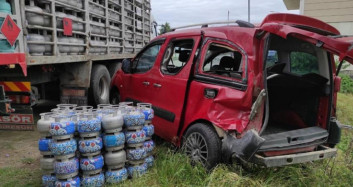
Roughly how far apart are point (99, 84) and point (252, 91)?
196 inches

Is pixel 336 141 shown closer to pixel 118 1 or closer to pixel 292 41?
pixel 292 41

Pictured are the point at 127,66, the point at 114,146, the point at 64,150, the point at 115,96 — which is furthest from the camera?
the point at 115,96

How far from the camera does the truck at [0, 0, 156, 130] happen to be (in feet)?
12.7

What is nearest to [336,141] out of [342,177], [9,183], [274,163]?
[342,177]

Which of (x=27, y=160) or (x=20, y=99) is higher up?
(x=20, y=99)

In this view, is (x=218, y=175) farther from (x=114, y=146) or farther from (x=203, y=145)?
(x=114, y=146)

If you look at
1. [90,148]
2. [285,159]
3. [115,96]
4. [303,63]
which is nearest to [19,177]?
[90,148]

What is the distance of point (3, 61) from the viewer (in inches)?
142

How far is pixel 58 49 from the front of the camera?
4930 millimetres

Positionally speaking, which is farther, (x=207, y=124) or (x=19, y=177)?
(x=19, y=177)

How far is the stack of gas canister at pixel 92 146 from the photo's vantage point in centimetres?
302

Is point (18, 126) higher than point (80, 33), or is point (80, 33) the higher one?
point (80, 33)

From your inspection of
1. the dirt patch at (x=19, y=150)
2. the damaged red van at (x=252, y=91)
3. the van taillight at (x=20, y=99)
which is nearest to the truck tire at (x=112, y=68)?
the dirt patch at (x=19, y=150)

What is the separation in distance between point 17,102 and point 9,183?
5.41ft
